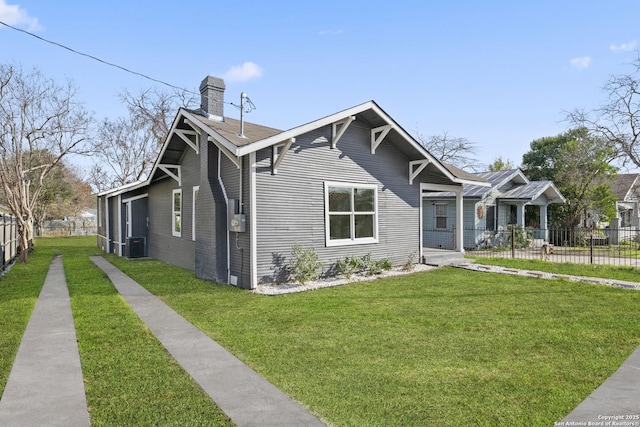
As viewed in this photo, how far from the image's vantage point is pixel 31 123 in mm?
20000

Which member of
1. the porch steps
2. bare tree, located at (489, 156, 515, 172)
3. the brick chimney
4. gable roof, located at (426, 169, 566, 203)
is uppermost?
bare tree, located at (489, 156, 515, 172)

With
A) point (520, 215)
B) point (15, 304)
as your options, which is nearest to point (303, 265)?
point (15, 304)

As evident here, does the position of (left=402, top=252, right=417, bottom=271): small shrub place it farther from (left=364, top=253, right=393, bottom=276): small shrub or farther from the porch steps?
(left=364, top=253, right=393, bottom=276): small shrub

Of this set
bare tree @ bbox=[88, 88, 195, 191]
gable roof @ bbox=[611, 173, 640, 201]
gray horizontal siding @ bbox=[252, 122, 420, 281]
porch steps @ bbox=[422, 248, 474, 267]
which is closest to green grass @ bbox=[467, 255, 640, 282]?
porch steps @ bbox=[422, 248, 474, 267]

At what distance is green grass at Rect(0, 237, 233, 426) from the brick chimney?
6.28 metres

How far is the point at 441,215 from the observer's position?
18.9 m

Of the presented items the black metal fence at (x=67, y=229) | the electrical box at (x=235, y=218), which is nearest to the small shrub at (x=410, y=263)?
the electrical box at (x=235, y=218)

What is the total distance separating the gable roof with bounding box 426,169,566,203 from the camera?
18.0 m

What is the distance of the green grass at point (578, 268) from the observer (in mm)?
10195

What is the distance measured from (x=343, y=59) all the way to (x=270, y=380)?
1156 centimetres

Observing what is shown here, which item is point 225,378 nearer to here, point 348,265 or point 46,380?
point 46,380

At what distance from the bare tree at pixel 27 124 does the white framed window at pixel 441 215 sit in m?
19.1

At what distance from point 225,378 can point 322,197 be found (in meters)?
6.36

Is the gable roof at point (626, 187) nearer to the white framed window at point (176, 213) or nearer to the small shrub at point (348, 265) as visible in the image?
the small shrub at point (348, 265)
